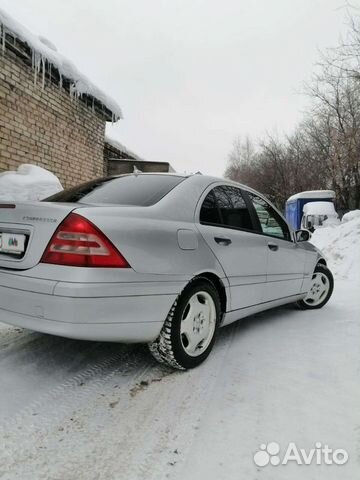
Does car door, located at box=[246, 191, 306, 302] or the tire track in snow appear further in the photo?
car door, located at box=[246, 191, 306, 302]

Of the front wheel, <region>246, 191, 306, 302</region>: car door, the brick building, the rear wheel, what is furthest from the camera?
the brick building

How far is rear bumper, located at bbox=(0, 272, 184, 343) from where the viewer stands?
6.11ft

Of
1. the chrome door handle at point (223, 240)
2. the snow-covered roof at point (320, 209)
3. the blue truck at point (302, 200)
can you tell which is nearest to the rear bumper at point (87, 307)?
the chrome door handle at point (223, 240)

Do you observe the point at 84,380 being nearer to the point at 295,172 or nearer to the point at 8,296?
the point at 8,296

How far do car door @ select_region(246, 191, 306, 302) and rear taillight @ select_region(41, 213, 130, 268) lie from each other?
1.79m

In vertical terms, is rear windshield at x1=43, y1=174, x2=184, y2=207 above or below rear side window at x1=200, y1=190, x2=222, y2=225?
above

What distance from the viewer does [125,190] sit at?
256cm

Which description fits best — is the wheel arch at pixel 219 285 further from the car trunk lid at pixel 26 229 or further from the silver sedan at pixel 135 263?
the car trunk lid at pixel 26 229

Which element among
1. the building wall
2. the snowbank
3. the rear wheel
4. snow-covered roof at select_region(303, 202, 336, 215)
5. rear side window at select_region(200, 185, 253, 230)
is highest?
the building wall

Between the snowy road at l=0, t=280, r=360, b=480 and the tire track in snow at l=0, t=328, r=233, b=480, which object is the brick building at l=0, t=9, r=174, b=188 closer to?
the snowy road at l=0, t=280, r=360, b=480

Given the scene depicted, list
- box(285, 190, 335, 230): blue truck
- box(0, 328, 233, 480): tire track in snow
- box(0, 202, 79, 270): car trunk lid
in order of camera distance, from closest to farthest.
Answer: box(0, 328, 233, 480): tire track in snow
box(0, 202, 79, 270): car trunk lid
box(285, 190, 335, 230): blue truck

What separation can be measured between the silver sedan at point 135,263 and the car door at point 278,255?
31cm

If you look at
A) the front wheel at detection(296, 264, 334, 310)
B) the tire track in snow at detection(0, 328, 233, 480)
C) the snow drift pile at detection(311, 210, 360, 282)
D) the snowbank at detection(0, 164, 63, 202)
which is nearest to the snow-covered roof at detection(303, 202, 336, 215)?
the snow drift pile at detection(311, 210, 360, 282)

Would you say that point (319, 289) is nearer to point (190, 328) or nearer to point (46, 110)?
point (190, 328)
